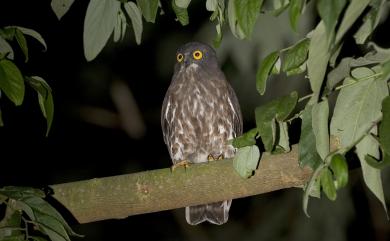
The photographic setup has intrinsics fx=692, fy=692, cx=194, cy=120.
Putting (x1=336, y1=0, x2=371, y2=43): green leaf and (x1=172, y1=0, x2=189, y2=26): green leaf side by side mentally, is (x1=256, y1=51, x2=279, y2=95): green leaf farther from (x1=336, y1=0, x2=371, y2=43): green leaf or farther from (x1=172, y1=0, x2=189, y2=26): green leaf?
(x1=172, y1=0, x2=189, y2=26): green leaf

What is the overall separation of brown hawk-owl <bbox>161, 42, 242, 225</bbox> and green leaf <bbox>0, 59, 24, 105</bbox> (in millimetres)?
2356

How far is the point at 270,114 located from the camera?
5.76 ft

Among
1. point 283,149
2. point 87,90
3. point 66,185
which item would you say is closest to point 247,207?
point 87,90

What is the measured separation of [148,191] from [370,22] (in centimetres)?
134

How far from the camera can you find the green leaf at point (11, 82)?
199cm

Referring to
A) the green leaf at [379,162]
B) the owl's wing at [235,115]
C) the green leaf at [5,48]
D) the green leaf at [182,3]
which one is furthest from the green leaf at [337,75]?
the owl's wing at [235,115]

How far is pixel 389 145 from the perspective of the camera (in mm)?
1602

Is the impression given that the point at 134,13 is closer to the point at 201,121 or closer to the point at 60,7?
the point at 60,7

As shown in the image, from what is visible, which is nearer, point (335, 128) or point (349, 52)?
point (335, 128)

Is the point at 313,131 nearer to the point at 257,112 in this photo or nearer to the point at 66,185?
the point at 257,112

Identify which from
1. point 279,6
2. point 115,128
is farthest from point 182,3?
point 115,128

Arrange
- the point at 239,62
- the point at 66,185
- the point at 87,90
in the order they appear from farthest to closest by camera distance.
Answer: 1. the point at 87,90
2. the point at 66,185
3. the point at 239,62

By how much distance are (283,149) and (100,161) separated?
7146mm

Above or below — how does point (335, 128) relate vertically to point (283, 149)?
above
